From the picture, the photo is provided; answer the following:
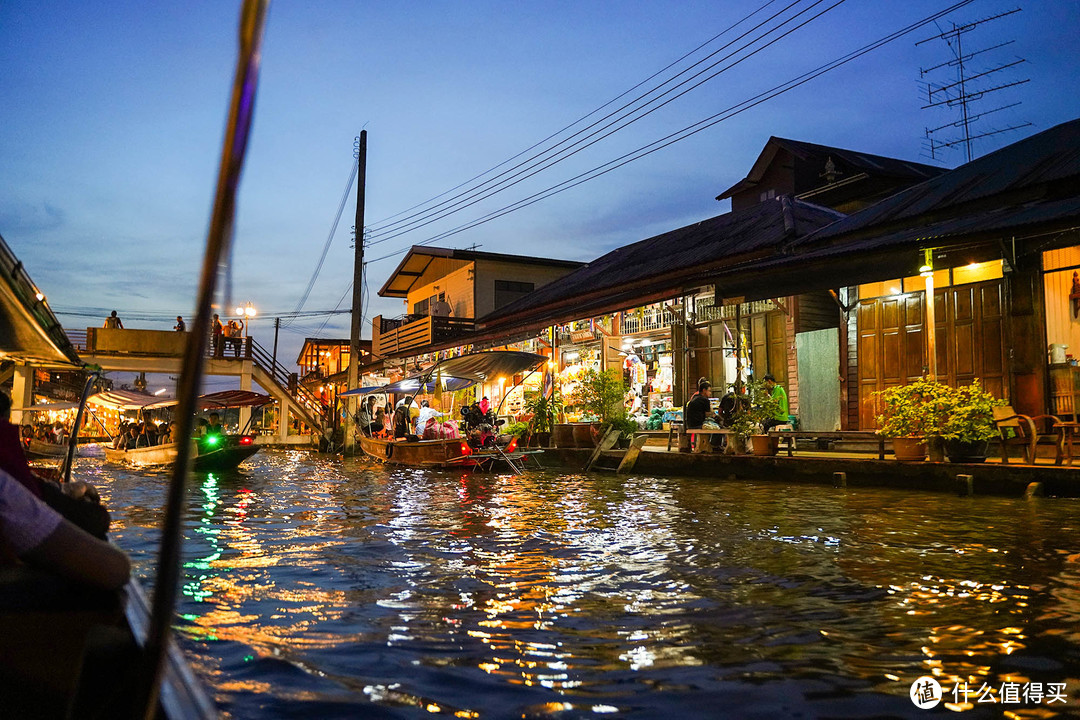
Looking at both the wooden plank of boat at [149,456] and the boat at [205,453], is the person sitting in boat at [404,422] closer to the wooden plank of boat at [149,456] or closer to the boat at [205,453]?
the boat at [205,453]

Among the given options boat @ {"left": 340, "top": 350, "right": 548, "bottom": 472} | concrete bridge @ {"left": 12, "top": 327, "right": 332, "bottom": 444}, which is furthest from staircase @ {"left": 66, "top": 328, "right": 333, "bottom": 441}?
boat @ {"left": 340, "top": 350, "right": 548, "bottom": 472}

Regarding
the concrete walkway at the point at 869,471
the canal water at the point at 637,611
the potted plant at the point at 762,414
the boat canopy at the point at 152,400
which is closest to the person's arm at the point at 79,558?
the canal water at the point at 637,611

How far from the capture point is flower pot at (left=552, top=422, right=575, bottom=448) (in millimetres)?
18516

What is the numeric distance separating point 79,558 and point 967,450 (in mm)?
11682

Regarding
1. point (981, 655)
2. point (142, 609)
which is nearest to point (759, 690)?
point (981, 655)

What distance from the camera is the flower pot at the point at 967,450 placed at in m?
11.0

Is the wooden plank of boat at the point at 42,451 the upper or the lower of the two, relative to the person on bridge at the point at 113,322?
lower

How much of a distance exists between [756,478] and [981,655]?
10.4 meters

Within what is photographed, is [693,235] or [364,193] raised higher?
[364,193]

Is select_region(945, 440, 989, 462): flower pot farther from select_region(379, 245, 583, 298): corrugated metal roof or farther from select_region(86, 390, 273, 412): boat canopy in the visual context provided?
select_region(379, 245, 583, 298): corrugated metal roof

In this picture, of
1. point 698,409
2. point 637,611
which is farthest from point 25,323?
point 698,409

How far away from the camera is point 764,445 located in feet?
46.5

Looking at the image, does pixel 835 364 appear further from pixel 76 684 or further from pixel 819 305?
pixel 76 684

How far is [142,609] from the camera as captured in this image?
2.78m
